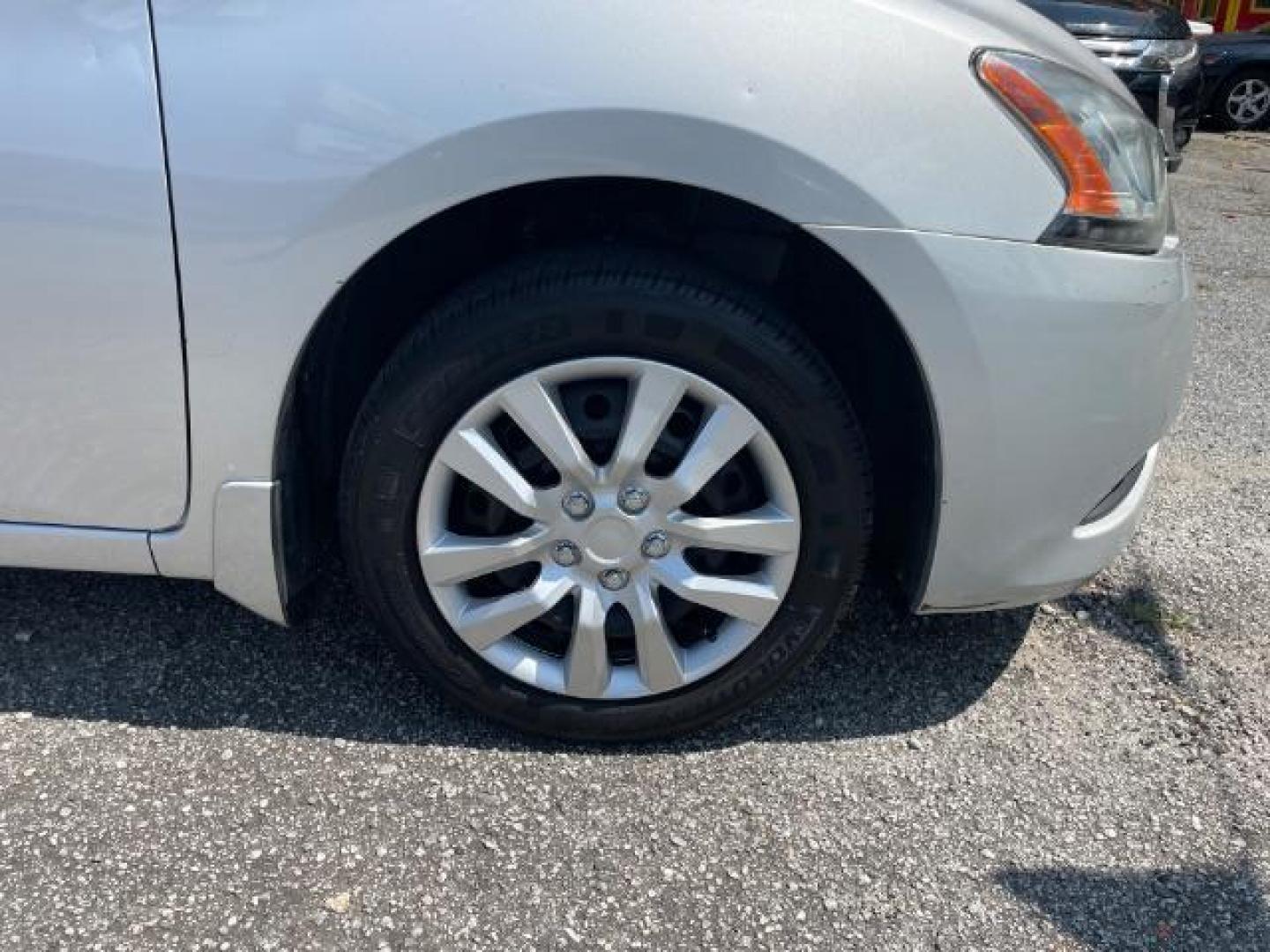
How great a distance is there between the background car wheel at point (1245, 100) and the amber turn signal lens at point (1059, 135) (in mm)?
11349

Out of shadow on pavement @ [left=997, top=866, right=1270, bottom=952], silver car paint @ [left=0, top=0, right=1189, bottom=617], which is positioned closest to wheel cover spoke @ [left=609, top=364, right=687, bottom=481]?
silver car paint @ [left=0, top=0, right=1189, bottom=617]

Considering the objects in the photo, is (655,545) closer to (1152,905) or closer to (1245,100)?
(1152,905)

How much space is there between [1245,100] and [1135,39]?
5267 mm

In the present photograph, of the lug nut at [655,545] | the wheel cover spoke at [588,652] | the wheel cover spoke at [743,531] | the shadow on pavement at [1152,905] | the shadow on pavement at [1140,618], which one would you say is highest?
the wheel cover spoke at [743,531]

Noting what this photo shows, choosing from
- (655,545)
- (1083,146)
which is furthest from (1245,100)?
(655,545)

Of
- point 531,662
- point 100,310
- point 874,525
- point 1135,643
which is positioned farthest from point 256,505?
point 1135,643

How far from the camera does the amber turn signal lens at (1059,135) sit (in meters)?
1.97

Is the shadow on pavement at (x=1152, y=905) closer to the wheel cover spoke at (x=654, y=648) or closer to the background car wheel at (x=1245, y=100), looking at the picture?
the wheel cover spoke at (x=654, y=648)

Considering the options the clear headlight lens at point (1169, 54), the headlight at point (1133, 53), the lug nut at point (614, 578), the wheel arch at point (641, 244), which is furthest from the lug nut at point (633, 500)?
the clear headlight lens at point (1169, 54)

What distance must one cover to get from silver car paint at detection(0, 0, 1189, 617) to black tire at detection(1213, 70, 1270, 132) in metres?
11.3

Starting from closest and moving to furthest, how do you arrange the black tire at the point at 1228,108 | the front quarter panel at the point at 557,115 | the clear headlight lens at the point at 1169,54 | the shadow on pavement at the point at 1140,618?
the front quarter panel at the point at 557,115 → the shadow on pavement at the point at 1140,618 → the clear headlight lens at the point at 1169,54 → the black tire at the point at 1228,108

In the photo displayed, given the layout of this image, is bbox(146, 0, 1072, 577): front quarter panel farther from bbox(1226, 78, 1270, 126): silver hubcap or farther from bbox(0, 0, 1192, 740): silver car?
bbox(1226, 78, 1270, 126): silver hubcap

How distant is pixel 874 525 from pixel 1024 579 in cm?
35

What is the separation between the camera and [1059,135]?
1989 millimetres
